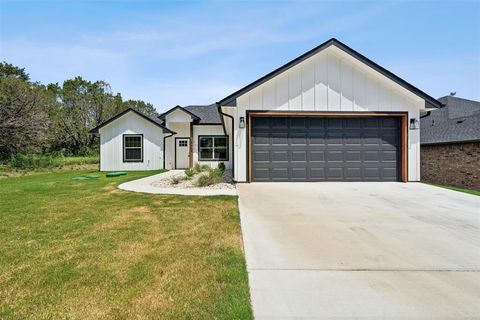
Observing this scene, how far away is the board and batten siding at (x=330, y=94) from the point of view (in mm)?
9711

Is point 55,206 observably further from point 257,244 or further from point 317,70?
point 317,70

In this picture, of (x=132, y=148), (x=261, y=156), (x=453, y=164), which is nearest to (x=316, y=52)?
(x=261, y=156)

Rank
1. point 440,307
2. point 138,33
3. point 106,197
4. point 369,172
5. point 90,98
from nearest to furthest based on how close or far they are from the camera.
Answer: point 440,307, point 106,197, point 369,172, point 138,33, point 90,98

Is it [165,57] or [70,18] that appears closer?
[70,18]

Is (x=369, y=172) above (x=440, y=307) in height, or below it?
above

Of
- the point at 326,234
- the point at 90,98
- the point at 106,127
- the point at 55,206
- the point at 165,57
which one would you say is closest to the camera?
the point at 326,234

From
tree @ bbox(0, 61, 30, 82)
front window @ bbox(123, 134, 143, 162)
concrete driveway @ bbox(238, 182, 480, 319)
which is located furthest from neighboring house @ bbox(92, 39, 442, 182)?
tree @ bbox(0, 61, 30, 82)

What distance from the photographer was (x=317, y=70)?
9773 millimetres

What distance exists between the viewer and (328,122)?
1001 cm

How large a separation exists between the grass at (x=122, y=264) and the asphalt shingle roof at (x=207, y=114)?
44.5ft

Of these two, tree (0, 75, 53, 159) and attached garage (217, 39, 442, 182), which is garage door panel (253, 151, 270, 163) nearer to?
attached garage (217, 39, 442, 182)

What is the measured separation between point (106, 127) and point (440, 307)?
1853cm

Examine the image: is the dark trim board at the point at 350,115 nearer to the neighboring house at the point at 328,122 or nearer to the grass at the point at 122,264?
the neighboring house at the point at 328,122

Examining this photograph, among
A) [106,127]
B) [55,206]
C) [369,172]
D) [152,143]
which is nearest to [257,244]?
[55,206]
